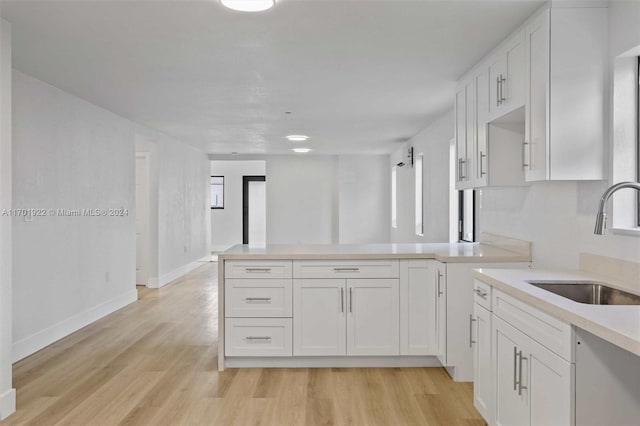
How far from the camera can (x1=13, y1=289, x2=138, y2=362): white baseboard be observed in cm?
394

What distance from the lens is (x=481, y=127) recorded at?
3.42 m

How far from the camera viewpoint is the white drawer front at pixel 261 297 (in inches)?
144

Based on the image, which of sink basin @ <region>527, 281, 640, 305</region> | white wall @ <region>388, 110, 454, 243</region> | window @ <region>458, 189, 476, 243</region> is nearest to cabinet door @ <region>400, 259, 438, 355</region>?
sink basin @ <region>527, 281, 640, 305</region>

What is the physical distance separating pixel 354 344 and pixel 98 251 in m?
3.19

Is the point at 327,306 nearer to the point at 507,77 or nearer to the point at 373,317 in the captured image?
the point at 373,317

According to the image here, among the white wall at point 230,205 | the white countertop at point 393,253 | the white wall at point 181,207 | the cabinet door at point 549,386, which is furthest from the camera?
the white wall at point 230,205

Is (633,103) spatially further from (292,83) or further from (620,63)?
(292,83)

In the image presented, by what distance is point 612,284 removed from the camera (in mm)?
2273

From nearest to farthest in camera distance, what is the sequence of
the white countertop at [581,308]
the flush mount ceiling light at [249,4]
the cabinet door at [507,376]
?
1. the white countertop at [581,308]
2. the cabinet door at [507,376]
3. the flush mount ceiling light at [249,4]

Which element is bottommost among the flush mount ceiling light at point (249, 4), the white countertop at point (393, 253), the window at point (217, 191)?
the white countertop at point (393, 253)

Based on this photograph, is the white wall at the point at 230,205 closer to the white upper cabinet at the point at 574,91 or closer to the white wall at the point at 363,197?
the white wall at the point at 363,197

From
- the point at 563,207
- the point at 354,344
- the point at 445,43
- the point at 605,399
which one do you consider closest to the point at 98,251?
the point at 354,344

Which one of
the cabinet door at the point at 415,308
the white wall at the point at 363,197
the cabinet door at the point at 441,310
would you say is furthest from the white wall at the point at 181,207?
the cabinet door at the point at 441,310

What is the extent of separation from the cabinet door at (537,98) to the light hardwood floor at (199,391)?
1507 mm
